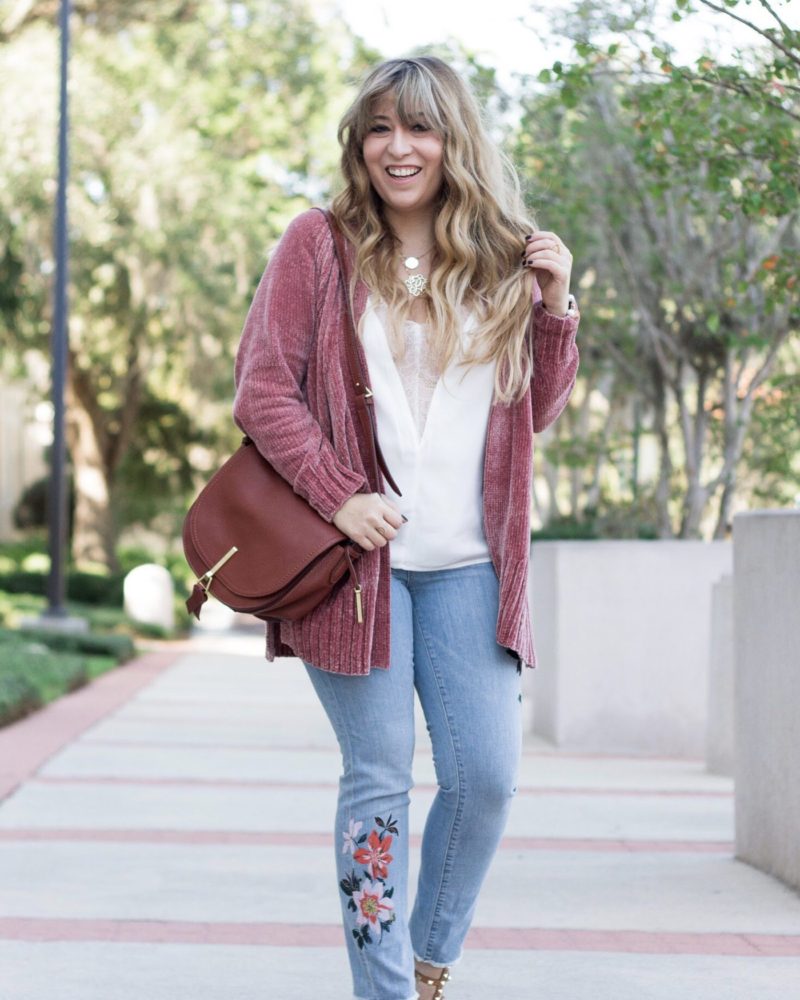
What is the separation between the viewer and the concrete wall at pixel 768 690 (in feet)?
17.1

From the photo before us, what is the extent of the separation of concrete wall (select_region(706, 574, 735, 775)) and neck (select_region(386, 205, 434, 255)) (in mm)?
4915

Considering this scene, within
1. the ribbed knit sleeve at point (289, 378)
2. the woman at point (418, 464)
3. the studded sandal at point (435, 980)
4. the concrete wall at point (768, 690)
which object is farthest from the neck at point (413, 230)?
the concrete wall at point (768, 690)

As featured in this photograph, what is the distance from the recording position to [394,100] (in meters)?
3.44

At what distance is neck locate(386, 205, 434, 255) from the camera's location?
3.55 meters

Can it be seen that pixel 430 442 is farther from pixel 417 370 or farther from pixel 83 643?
pixel 83 643

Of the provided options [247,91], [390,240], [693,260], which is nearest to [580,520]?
[693,260]

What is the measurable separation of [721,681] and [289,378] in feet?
17.4

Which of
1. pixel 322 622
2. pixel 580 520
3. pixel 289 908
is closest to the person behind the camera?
pixel 322 622

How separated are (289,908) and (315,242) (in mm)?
2237

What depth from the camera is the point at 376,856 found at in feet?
10.9

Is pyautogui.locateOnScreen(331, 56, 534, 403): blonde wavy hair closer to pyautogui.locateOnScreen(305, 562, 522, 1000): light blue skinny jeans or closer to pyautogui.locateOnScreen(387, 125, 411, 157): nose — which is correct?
pyautogui.locateOnScreen(387, 125, 411, 157): nose

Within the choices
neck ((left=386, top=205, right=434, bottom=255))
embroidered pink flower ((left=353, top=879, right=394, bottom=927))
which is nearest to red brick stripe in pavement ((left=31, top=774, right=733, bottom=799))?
embroidered pink flower ((left=353, top=879, right=394, bottom=927))

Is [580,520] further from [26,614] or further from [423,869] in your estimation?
[423,869]

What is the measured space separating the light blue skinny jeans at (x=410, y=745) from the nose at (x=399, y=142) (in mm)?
823
